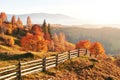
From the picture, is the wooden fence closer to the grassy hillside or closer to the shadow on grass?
the grassy hillside

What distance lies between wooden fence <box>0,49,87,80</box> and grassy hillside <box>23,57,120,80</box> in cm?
70

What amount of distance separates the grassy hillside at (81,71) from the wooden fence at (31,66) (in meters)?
0.70

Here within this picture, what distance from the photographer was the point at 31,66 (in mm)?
36188

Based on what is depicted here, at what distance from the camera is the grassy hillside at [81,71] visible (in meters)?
35.8

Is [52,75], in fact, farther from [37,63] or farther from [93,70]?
[93,70]

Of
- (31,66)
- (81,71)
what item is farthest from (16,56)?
(81,71)

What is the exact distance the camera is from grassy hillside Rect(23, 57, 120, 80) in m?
35.8

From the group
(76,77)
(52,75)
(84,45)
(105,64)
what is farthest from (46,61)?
(84,45)

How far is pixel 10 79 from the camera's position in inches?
1166

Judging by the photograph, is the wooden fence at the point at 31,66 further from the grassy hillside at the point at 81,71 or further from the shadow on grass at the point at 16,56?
the shadow on grass at the point at 16,56

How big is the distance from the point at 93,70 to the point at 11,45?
410 feet

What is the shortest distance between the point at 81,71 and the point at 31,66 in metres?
8.14

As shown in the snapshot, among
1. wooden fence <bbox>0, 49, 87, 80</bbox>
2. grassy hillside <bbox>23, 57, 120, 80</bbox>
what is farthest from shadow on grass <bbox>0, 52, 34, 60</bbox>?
grassy hillside <bbox>23, 57, 120, 80</bbox>

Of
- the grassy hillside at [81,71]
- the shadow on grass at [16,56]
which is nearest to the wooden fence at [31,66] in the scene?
the grassy hillside at [81,71]
